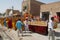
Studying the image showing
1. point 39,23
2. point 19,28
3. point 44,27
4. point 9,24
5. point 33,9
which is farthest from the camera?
point 33,9

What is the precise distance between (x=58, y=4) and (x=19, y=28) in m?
23.1

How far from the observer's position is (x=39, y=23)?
1881cm

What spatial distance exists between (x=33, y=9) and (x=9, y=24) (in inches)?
781

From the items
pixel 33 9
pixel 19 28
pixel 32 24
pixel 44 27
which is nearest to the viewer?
pixel 19 28

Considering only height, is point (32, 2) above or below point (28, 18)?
above

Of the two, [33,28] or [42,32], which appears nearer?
[42,32]

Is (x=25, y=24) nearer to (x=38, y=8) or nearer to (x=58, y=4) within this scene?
(x=58, y=4)

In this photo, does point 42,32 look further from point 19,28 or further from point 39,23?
point 19,28

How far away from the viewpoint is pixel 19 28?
50.9ft

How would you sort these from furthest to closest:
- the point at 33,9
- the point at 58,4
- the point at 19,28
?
the point at 33,9 < the point at 58,4 < the point at 19,28

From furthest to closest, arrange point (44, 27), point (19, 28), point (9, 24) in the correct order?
1. point (9, 24)
2. point (44, 27)
3. point (19, 28)

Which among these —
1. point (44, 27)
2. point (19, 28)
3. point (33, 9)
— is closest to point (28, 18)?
point (44, 27)

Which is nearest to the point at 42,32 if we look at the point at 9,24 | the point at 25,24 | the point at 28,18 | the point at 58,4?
the point at 25,24

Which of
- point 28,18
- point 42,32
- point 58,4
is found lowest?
point 42,32
